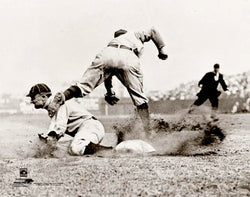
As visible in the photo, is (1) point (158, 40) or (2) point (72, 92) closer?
(2) point (72, 92)

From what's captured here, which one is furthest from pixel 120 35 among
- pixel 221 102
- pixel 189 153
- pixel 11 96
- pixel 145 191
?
pixel 11 96

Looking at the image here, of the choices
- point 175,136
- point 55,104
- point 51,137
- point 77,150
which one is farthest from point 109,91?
point 77,150

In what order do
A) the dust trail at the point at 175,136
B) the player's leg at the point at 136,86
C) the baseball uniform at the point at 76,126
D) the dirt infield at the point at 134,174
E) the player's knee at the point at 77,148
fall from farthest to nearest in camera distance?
1. the player's leg at the point at 136,86
2. the dust trail at the point at 175,136
3. the baseball uniform at the point at 76,126
4. the player's knee at the point at 77,148
5. the dirt infield at the point at 134,174

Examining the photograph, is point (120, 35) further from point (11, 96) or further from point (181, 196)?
point (11, 96)

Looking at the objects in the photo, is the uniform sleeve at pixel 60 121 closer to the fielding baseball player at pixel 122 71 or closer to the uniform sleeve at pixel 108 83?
the fielding baseball player at pixel 122 71

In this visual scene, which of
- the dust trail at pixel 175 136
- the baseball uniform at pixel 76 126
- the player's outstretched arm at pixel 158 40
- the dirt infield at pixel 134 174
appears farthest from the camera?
the player's outstretched arm at pixel 158 40

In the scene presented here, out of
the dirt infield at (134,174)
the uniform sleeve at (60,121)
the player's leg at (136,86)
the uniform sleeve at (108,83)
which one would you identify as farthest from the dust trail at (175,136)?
the uniform sleeve at (60,121)

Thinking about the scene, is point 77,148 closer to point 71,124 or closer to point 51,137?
point 51,137
